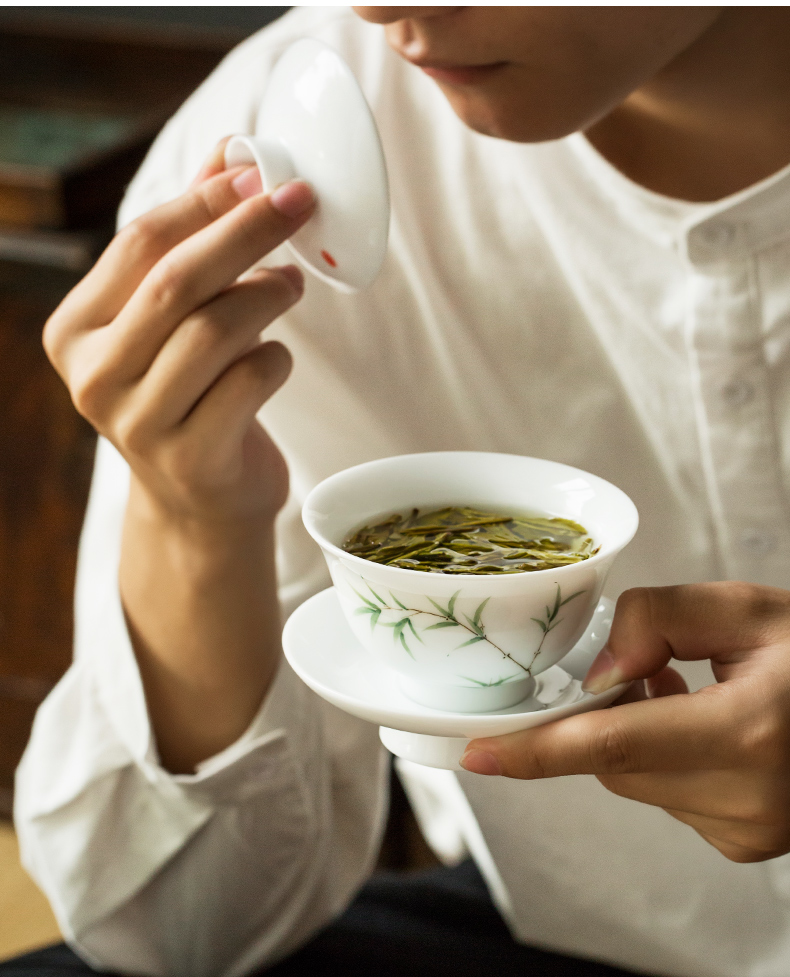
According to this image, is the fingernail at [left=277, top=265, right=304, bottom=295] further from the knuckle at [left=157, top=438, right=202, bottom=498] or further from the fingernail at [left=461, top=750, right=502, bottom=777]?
the fingernail at [left=461, top=750, right=502, bottom=777]

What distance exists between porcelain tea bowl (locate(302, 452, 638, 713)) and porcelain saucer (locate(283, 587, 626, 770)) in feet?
0.03

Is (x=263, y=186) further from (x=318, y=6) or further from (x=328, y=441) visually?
(x=318, y=6)

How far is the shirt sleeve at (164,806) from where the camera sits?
0.76 meters

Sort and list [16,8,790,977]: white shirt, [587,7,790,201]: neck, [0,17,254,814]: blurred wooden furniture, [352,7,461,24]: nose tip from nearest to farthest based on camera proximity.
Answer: [352,7,461,24]: nose tip < [587,7,790,201]: neck < [16,8,790,977]: white shirt < [0,17,254,814]: blurred wooden furniture

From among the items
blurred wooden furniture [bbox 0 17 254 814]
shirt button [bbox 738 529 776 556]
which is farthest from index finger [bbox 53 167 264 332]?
blurred wooden furniture [bbox 0 17 254 814]

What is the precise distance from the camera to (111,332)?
0.56 m

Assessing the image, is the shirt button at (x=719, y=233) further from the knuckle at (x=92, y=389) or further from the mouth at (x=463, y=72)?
the knuckle at (x=92, y=389)

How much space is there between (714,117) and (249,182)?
1.15 feet

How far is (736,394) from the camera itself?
0.70 meters

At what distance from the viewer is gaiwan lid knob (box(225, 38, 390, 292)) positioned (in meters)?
0.47

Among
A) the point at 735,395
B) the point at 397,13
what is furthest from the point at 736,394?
the point at 397,13

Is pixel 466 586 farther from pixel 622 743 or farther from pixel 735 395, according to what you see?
pixel 735 395

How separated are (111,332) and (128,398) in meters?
0.04

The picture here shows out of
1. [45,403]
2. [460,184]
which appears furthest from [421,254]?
[45,403]
